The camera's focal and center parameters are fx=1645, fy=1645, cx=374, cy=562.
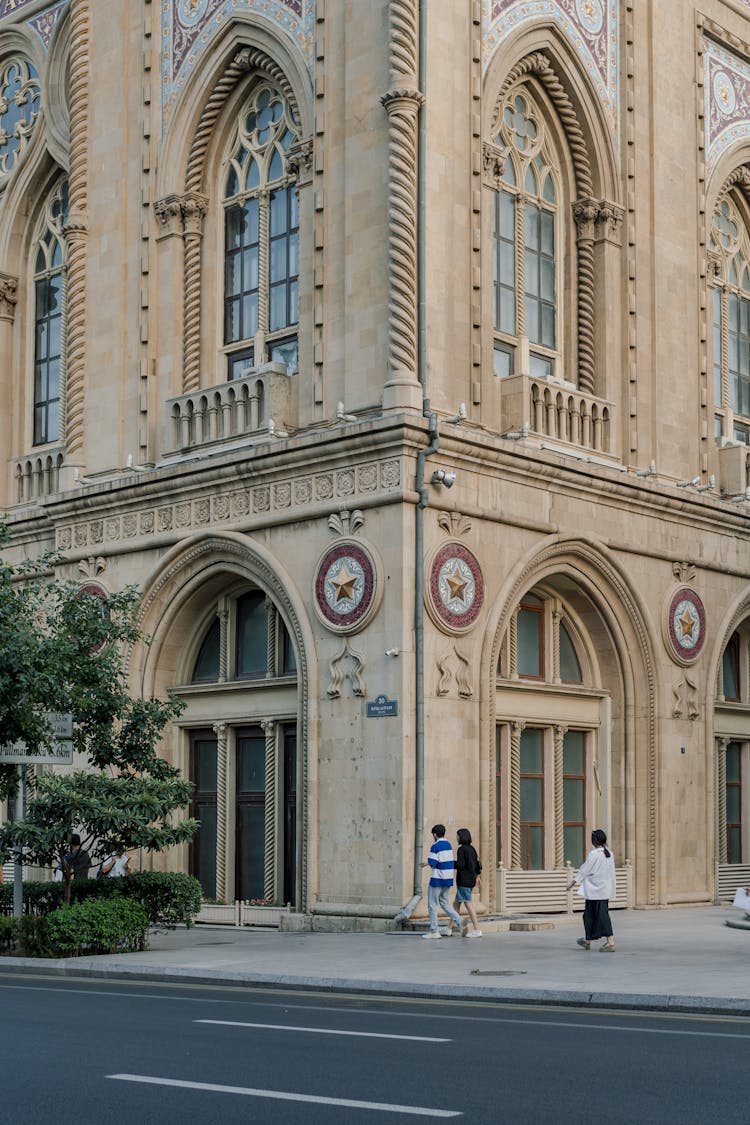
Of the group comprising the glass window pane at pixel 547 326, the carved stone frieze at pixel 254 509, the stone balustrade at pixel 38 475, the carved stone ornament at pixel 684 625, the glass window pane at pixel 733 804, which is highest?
the glass window pane at pixel 547 326

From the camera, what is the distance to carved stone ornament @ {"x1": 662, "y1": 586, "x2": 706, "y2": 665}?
28.6 m

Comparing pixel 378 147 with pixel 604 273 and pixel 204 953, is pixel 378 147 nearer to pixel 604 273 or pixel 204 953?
pixel 604 273

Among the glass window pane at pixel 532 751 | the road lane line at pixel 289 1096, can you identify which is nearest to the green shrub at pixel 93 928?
the glass window pane at pixel 532 751

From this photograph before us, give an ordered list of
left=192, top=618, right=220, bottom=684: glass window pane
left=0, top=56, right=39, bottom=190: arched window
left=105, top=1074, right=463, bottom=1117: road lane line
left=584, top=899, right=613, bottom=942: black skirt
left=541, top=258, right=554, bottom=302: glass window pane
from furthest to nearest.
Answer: left=0, top=56, right=39, bottom=190: arched window → left=541, top=258, right=554, bottom=302: glass window pane → left=192, top=618, right=220, bottom=684: glass window pane → left=584, top=899, right=613, bottom=942: black skirt → left=105, top=1074, right=463, bottom=1117: road lane line

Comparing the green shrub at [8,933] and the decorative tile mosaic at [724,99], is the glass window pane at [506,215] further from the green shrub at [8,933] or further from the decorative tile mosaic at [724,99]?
the green shrub at [8,933]

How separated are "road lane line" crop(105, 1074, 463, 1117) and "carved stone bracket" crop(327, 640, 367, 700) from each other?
13739 mm

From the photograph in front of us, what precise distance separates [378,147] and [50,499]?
907 centimetres

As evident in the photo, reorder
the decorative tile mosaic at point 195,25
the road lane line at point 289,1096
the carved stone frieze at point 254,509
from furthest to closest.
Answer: the decorative tile mosaic at point 195,25 → the carved stone frieze at point 254,509 → the road lane line at point 289,1096

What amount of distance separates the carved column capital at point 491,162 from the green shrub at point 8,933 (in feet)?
43.9

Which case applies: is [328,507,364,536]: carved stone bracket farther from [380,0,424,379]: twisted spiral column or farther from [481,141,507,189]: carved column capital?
[481,141,507,189]: carved column capital

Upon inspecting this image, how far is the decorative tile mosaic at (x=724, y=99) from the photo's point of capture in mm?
31797

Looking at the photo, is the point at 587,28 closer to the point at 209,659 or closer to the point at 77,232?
the point at 77,232

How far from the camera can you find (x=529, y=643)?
27156 mm

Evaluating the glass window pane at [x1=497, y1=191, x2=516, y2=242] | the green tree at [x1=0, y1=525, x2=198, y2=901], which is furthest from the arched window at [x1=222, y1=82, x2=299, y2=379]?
the green tree at [x1=0, y1=525, x2=198, y2=901]
